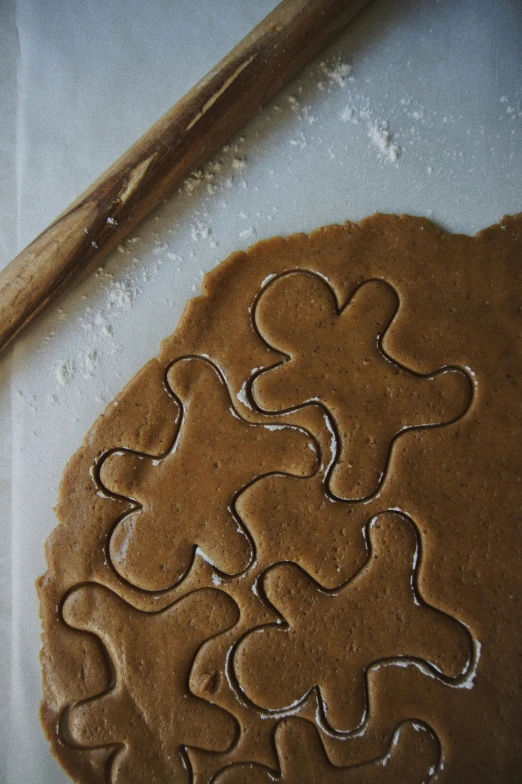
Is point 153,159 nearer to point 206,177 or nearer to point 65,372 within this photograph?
point 206,177

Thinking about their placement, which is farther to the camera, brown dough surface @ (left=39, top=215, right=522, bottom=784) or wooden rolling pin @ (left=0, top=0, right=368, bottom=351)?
wooden rolling pin @ (left=0, top=0, right=368, bottom=351)

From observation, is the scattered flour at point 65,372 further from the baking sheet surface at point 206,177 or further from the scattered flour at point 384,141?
the scattered flour at point 384,141

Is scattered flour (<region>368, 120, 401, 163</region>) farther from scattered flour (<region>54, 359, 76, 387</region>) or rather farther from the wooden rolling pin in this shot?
scattered flour (<region>54, 359, 76, 387</region>)

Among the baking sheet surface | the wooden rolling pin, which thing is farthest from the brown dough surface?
the wooden rolling pin

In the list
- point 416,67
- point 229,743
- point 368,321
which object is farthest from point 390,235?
point 229,743

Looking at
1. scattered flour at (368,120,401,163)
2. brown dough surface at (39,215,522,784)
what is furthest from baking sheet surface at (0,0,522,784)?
brown dough surface at (39,215,522,784)

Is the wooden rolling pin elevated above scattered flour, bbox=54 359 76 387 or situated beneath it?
elevated above
